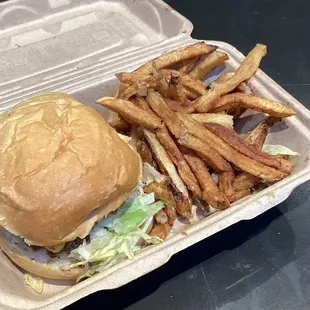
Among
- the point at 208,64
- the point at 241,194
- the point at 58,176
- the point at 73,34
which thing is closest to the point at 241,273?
the point at 241,194

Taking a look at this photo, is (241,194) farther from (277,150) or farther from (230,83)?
(230,83)

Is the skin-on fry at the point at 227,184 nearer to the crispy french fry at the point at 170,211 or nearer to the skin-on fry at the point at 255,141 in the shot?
the skin-on fry at the point at 255,141

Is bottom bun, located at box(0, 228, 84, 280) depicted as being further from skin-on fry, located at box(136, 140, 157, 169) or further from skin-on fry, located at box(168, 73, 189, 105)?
skin-on fry, located at box(168, 73, 189, 105)

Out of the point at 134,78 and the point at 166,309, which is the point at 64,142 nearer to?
the point at 134,78

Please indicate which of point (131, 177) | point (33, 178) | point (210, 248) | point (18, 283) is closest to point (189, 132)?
point (131, 177)

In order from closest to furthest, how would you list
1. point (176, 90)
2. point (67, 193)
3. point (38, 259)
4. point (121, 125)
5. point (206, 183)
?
point (67, 193) < point (38, 259) < point (206, 183) < point (176, 90) < point (121, 125)
